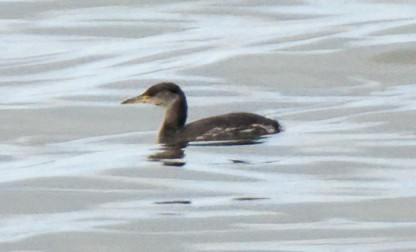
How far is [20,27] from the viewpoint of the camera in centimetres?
2644

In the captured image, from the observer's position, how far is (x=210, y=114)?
19.2 m

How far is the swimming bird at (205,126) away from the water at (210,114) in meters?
0.22

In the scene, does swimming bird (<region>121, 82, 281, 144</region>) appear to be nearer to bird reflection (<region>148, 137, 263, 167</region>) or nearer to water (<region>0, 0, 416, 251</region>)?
bird reflection (<region>148, 137, 263, 167</region>)

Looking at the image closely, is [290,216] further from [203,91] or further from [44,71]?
[44,71]

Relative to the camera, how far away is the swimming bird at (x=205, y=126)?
1686 centimetres

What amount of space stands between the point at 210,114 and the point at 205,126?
233 cm

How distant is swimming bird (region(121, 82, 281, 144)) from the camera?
16.9 m

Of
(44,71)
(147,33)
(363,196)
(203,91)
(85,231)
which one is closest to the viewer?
(85,231)

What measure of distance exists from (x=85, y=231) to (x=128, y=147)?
3.97 meters

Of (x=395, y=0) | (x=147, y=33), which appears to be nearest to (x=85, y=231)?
(x=147, y=33)

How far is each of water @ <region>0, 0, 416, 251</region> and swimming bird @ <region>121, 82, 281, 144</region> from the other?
0.73 feet

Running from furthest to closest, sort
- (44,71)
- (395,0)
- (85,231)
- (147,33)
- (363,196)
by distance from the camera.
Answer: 1. (395,0)
2. (147,33)
3. (44,71)
4. (363,196)
5. (85,231)

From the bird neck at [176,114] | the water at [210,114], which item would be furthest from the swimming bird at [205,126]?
the water at [210,114]

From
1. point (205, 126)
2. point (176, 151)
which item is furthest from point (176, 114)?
point (176, 151)
